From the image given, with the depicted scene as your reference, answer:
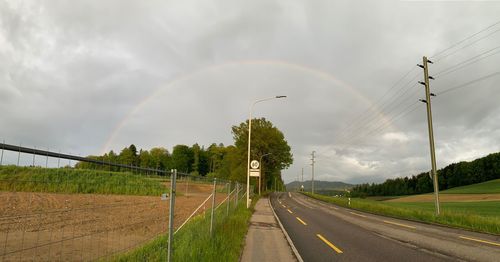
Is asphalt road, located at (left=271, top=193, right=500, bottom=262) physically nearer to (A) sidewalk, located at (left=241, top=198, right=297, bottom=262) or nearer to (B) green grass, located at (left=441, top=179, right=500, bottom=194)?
(A) sidewalk, located at (left=241, top=198, right=297, bottom=262)

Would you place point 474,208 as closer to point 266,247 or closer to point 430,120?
point 430,120

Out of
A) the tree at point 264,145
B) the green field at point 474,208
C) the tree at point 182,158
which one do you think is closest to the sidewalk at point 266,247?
the green field at point 474,208

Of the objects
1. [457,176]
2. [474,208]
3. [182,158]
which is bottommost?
[474,208]

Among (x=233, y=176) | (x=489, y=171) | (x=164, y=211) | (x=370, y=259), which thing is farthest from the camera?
(x=489, y=171)

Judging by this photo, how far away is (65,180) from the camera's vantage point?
12.8 feet

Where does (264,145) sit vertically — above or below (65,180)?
above

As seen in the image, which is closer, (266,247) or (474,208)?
(266,247)

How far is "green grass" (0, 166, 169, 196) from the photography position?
3475 millimetres

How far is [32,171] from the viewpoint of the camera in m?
3.66

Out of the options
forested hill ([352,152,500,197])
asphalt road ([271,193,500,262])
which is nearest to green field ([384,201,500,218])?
asphalt road ([271,193,500,262])

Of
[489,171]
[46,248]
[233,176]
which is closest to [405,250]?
[46,248]

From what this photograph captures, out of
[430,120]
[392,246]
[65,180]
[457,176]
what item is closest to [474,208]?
[430,120]

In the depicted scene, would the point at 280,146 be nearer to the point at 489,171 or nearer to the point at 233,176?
the point at 233,176

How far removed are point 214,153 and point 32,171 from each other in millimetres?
154257
